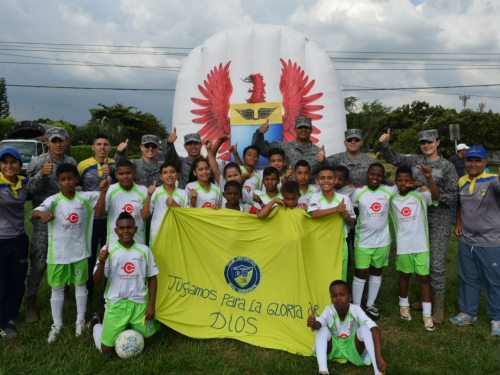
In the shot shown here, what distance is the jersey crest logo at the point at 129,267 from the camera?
388 cm

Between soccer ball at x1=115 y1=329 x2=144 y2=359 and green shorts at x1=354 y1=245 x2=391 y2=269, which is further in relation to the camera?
green shorts at x1=354 y1=245 x2=391 y2=269

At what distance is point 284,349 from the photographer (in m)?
3.88

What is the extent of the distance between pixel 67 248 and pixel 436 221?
4316 mm

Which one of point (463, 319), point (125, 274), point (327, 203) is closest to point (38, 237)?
point (125, 274)

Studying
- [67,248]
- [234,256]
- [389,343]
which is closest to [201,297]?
[234,256]

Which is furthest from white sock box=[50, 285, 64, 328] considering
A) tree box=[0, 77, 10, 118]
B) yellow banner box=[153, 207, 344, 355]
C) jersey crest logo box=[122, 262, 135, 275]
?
tree box=[0, 77, 10, 118]

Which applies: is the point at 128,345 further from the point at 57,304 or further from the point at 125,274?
the point at 57,304

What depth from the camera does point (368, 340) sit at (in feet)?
11.1

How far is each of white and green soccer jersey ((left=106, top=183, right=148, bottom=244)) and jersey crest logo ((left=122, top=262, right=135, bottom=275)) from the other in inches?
20.6

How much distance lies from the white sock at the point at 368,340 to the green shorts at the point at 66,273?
3.01 metres

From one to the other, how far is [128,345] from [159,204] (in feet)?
5.18

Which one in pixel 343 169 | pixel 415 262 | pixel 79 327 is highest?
pixel 343 169

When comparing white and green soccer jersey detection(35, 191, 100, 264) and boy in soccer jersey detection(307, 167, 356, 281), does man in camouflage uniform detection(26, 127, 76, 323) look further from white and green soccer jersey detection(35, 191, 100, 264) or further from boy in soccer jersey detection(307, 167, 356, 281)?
boy in soccer jersey detection(307, 167, 356, 281)

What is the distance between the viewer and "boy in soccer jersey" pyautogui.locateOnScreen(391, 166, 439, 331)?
4.46 meters
